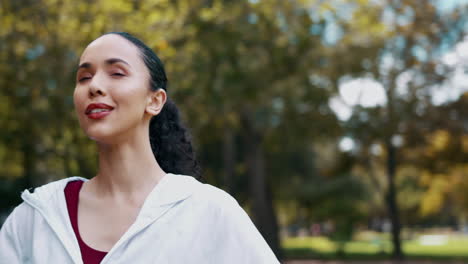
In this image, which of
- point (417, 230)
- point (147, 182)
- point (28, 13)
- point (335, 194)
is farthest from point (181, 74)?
point (417, 230)

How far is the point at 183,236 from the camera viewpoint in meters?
2.02

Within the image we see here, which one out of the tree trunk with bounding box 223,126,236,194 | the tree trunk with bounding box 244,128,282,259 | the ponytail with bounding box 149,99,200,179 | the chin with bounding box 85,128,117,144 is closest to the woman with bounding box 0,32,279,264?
the chin with bounding box 85,128,117,144

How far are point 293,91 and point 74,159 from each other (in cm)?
537

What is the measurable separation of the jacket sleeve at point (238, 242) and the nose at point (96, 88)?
49 centimetres

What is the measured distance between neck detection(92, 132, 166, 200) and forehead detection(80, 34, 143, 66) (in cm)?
25

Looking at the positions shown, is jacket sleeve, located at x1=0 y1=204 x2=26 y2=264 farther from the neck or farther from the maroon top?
the neck

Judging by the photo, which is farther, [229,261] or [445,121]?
[445,121]

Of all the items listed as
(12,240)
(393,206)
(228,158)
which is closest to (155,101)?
(12,240)

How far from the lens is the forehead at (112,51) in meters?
2.17

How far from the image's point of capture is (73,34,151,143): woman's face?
6.90 feet

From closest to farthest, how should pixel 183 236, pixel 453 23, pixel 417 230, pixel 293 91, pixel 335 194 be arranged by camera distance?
pixel 183 236 < pixel 293 91 < pixel 453 23 < pixel 335 194 < pixel 417 230

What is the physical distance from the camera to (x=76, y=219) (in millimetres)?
2135

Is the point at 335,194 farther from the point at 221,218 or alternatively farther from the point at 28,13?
the point at 221,218

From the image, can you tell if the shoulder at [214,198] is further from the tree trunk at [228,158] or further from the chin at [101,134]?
the tree trunk at [228,158]
